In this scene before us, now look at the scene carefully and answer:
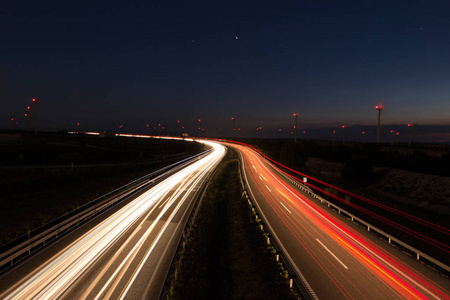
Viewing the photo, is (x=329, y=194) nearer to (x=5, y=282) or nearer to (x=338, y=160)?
(x=5, y=282)

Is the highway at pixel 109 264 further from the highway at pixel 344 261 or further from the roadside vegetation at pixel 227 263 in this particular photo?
the highway at pixel 344 261

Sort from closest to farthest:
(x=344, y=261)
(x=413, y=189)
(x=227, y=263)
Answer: (x=344, y=261), (x=227, y=263), (x=413, y=189)

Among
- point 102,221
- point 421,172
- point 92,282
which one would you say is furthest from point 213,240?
point 421,172

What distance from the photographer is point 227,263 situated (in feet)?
50.7

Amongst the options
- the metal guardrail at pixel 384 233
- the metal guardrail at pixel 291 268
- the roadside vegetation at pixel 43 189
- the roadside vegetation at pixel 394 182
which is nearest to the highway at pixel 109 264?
the roadside vegetation at pixel 43 189

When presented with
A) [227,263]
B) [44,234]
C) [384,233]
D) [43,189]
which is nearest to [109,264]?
[44,234]

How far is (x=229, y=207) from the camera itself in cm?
2731

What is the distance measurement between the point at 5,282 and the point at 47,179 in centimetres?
3286

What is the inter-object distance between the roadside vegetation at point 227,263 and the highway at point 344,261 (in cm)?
138

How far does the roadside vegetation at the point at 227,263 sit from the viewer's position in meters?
11.8

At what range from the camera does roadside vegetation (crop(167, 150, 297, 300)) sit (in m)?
11.8

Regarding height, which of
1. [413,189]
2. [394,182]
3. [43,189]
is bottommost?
[43,189]

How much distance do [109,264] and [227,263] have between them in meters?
6.44

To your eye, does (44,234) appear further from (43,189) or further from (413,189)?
(413,189)
